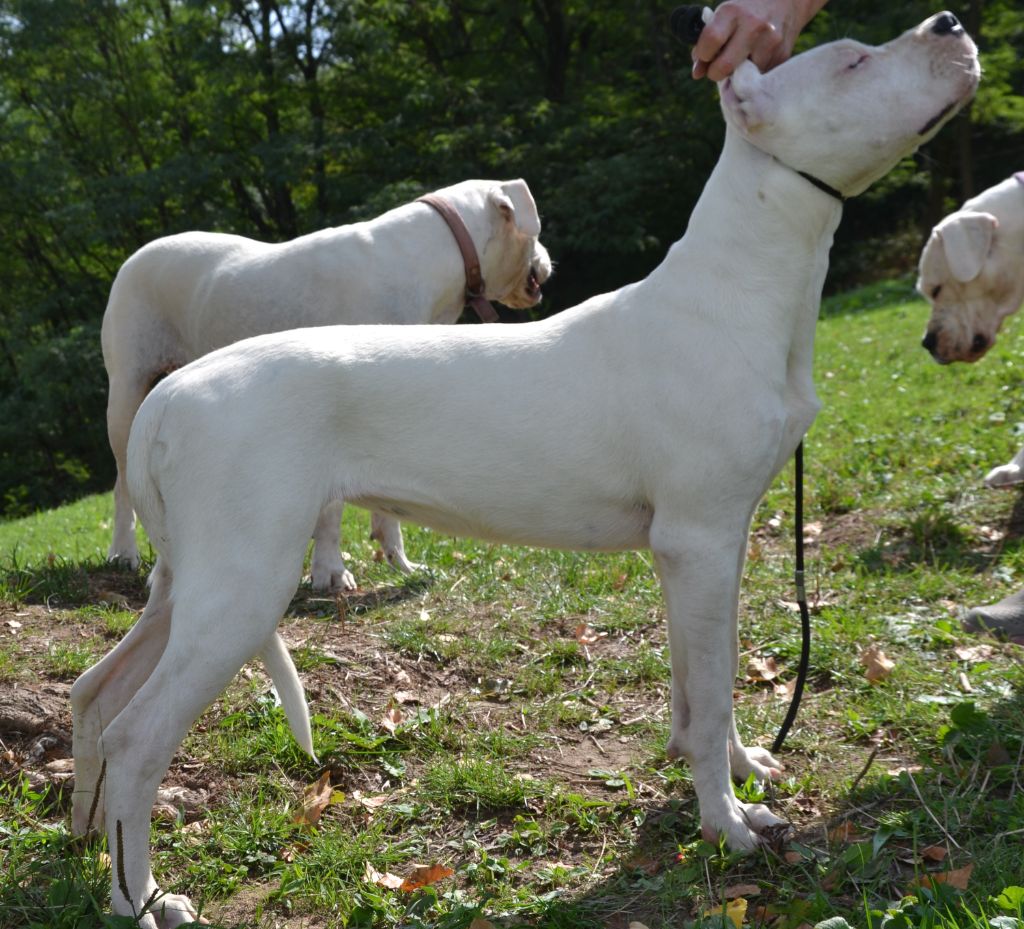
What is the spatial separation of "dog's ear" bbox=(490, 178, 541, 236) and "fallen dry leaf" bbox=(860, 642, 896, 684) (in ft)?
8.86

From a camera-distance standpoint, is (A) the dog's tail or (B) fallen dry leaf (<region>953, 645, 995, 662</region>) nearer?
(A) the dog's tail

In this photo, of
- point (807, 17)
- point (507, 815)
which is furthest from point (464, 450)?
point (807, 17)

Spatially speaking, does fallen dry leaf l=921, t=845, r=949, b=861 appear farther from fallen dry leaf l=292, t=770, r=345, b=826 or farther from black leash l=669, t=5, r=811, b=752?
fallen dry leaf l=292, t=770, r=345, b=826

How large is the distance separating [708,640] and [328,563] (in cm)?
289

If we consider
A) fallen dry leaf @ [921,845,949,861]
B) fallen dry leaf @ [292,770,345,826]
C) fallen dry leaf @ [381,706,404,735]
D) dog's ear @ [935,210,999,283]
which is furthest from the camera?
dog's ear @ [935,210,999,283]

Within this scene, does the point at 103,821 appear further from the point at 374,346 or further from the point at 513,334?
the point at 513,334

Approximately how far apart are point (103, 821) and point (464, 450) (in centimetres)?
155

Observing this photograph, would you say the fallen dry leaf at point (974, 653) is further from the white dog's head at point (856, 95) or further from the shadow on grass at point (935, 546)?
the white dog's head at point (856, 95)

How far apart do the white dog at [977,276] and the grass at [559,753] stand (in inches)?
44.0

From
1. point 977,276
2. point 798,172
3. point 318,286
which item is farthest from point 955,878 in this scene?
point 977,276

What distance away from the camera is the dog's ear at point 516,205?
5.55 m

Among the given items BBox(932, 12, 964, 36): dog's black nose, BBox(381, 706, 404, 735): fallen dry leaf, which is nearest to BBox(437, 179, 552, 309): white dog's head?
BBox(381, 706, 404, 735): fallen dry leaf

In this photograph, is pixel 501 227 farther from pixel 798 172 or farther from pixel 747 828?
pixel 747 828

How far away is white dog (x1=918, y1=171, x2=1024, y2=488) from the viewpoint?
20.4 ft
